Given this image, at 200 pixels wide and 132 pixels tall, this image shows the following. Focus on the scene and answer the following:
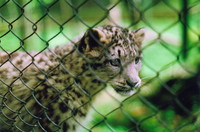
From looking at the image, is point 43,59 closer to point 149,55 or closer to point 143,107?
point 143,107

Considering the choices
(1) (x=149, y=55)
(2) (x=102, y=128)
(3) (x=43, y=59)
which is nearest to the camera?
(3) (x=43, y=59)

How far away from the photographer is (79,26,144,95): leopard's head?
2.93 metres

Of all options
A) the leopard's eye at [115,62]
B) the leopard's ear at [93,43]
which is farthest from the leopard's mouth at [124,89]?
the leopard's ear at [93,43]

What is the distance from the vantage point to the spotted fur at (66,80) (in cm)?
296

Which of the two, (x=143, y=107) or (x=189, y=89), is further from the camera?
(x=143, y=107)

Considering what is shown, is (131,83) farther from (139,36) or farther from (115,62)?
(139,36)

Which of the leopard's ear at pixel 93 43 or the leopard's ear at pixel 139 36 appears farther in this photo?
the leopard's ear at pixel 139 36

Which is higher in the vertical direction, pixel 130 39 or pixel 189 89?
pixel 130 39

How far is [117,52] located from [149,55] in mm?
3094

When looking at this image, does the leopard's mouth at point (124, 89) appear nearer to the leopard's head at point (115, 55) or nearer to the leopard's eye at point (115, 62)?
the leopard's head at point (115, 55)

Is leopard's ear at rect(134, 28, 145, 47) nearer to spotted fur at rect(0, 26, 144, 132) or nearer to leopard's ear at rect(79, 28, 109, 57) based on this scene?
spotted fur at rect(0, 26, 144, 132)

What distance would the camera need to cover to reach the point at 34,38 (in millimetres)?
7137

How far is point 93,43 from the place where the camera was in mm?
2992

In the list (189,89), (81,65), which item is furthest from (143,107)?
(81,65)
